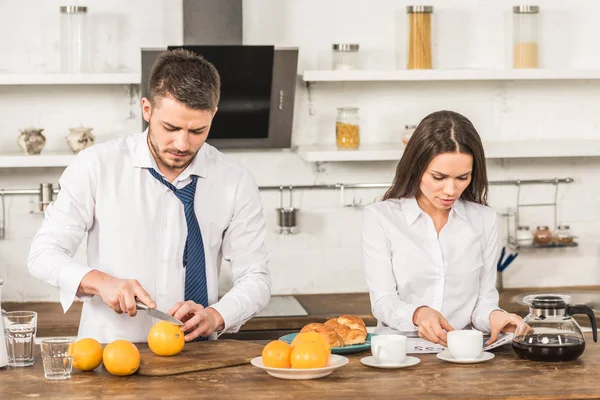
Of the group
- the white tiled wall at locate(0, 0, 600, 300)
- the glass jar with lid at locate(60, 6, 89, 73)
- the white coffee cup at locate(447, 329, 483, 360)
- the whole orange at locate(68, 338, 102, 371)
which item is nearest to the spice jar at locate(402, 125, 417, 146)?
the white tiled wall at locate(0, 0, 600, 300)

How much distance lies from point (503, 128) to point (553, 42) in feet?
1.62

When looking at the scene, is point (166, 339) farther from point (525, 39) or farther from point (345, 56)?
point (525, 39)

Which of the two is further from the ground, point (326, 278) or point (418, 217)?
point (418, 217)

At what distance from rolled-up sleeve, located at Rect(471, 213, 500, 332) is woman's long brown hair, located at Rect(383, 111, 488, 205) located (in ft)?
0.52

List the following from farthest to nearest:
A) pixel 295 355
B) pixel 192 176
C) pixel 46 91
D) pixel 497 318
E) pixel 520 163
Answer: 1. pixel 520 163
2. pixel 46 91
3. pixel 192 176
4. pixel 497 318
5. pixel 295 355

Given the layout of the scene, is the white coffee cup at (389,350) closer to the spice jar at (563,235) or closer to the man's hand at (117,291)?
the man's hand at (117,291)

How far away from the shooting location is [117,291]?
2.41 metres

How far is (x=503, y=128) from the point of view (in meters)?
4.66

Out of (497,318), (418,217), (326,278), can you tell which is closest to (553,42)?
(326,278)

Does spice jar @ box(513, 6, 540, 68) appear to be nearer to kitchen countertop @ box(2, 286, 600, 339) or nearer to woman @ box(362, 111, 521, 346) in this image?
kitchen countertop @ box(2, 286, 600, 339)

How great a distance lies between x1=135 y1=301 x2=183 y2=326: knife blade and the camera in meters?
2.39

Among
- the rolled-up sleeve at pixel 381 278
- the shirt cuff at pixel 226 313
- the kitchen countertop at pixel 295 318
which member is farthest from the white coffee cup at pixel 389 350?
the kitchen countertop at pixel 295 318

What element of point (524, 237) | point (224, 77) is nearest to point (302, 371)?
point (224, 77)

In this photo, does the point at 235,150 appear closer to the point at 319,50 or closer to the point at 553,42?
the point at 319,50
